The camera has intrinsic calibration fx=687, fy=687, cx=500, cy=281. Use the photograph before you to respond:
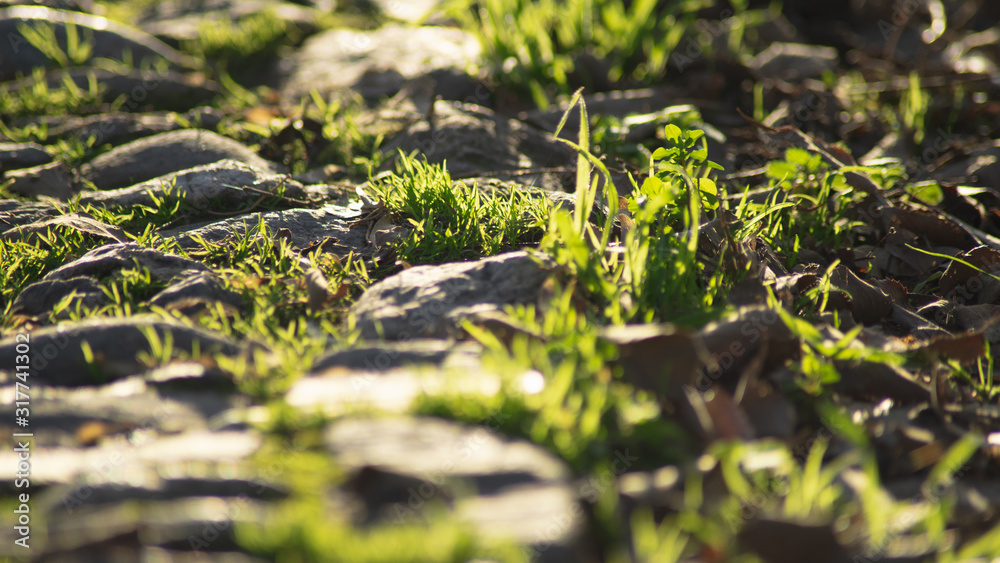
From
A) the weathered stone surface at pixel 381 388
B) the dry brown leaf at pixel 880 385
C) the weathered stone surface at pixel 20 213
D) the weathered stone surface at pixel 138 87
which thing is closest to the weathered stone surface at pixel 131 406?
the weathered stone surface at pixel 381 388

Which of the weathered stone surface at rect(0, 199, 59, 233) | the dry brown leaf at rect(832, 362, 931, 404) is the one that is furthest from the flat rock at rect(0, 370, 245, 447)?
the dry brown leaf at rect(832, 362, 931, 404)

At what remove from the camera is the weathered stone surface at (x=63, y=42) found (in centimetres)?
448

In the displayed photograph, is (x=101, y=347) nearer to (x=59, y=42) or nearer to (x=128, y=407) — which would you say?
(x=128, y=407)

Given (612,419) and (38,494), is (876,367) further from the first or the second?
(38,494)

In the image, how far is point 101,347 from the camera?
64.1 inches

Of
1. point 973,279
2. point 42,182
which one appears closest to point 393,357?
point 973,279

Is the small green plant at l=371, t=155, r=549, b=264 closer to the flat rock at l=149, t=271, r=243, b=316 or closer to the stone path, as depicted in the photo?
the stone path

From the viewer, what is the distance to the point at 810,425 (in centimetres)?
153

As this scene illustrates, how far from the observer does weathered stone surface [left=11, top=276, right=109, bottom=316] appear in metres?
1.91

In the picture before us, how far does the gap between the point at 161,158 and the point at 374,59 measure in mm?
1989

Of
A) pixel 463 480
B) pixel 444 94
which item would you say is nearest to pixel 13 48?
pixel 444 94

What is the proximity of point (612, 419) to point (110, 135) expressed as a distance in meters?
3.08

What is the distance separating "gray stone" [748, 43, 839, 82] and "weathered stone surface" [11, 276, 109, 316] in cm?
369

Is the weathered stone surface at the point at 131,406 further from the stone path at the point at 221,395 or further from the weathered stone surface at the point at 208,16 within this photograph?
the weathered stone surface at the point at 208,16
